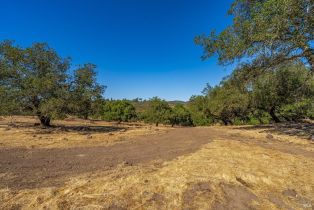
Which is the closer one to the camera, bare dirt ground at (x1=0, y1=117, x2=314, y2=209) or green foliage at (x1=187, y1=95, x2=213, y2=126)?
bare dirt ground at (x1=0, y1=117, x2=314, y2=209)

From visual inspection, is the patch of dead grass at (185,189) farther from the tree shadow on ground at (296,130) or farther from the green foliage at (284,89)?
the green foliage at (284,89)

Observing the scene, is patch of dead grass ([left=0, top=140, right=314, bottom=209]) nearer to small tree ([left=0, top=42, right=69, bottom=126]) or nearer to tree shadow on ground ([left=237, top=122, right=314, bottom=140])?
tree shadow on ground ([left=237, top=122, right=314, bottom=140])

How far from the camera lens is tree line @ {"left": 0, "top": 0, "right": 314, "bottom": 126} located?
8.34 m

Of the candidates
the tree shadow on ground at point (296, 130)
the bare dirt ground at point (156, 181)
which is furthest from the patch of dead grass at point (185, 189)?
the tree shadow on ground at point (296, 130)

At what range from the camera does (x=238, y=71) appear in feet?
38.3

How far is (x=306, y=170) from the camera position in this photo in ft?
17.6

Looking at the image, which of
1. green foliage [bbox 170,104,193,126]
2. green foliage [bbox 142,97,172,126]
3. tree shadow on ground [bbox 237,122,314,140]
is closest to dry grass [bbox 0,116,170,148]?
tree shadow on ground [bbox 237,122,314,140]

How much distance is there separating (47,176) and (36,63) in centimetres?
1285

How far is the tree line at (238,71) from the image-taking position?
8.34 metres

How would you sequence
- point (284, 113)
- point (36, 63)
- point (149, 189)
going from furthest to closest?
point (284, 113) < point (36, 63) < point (149, 189)

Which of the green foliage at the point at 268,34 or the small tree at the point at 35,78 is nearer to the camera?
the green foliage at the point at 268,34

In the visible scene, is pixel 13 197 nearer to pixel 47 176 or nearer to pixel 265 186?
pixel 47 176

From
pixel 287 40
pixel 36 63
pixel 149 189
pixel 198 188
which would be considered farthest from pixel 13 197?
pixel 36 63

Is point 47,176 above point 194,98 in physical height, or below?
below
